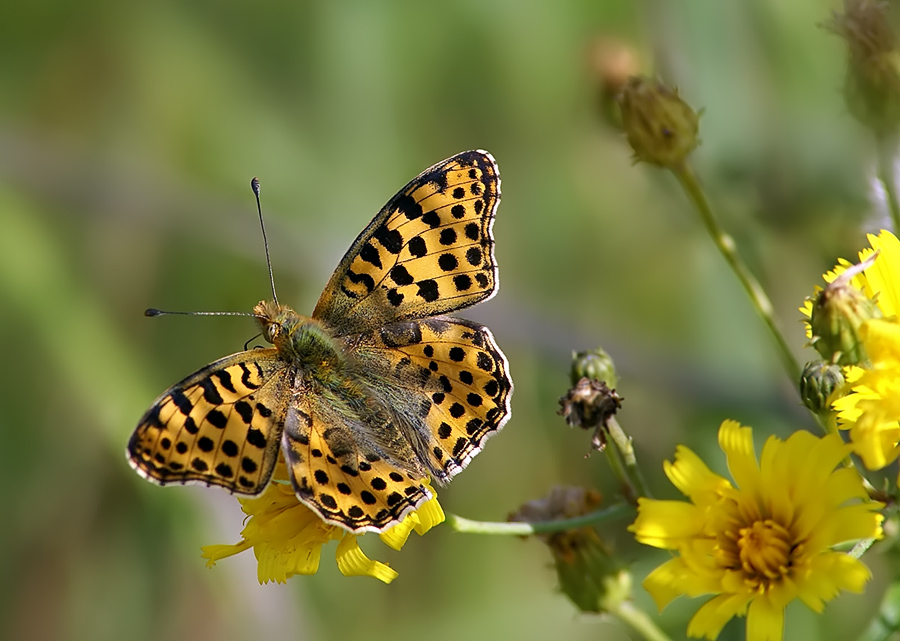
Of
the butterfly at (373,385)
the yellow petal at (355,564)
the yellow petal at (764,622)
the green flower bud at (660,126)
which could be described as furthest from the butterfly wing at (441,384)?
the green flower bud at (660,126)

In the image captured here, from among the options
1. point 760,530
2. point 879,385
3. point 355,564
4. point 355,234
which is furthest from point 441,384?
point 355,234

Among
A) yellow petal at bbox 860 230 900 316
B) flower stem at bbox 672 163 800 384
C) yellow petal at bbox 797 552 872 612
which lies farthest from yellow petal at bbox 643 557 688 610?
yellow petal at bbox 860 230 900 316

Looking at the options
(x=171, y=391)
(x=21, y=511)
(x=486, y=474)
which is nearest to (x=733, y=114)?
(x=486, y=474)

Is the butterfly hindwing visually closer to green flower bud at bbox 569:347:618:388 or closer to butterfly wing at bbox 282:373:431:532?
butterfly wing at bbox 282:373:431:532

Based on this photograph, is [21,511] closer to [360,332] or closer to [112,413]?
[112,413]

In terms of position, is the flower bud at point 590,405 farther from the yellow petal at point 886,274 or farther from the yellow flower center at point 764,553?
the yellow petal at point 886,274

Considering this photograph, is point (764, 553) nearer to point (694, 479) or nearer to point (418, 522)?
point (694, 479)
